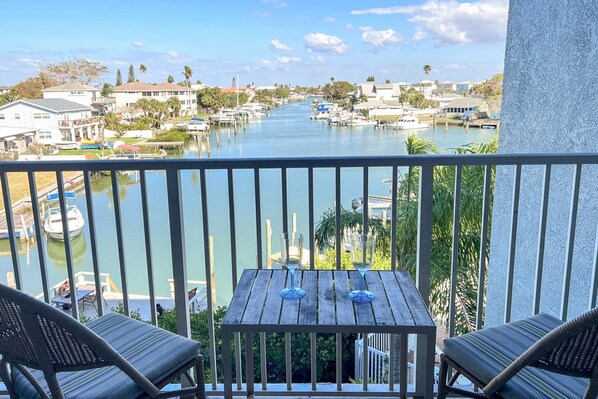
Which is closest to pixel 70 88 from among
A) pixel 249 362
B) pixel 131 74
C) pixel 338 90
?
pixel 131 74

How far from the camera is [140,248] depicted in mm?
18234

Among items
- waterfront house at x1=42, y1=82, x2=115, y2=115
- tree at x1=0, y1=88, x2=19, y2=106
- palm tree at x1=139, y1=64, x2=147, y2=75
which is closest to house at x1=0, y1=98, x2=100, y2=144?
waterfront house at x1=42, y1=82, x2=115, y2=115

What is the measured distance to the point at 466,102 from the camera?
34.5ft

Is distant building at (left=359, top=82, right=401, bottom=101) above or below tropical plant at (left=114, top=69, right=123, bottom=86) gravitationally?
below

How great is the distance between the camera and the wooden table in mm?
1471

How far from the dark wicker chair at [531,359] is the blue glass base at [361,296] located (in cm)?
35

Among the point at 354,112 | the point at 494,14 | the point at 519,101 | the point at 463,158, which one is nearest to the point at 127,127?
the point at 354,112

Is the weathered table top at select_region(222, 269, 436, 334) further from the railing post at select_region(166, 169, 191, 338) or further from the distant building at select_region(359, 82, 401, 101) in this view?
the distant building at select_region(359, 82, 401, 101)

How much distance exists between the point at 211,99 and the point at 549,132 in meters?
19.6

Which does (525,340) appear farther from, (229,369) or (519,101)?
(519,101)

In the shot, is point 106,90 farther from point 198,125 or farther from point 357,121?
point 357,121

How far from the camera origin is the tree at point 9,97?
18.2 m

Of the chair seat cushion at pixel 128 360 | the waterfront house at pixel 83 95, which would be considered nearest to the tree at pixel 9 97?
the waterfront house at pixel 83 95

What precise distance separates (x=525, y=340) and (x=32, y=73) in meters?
28.7
